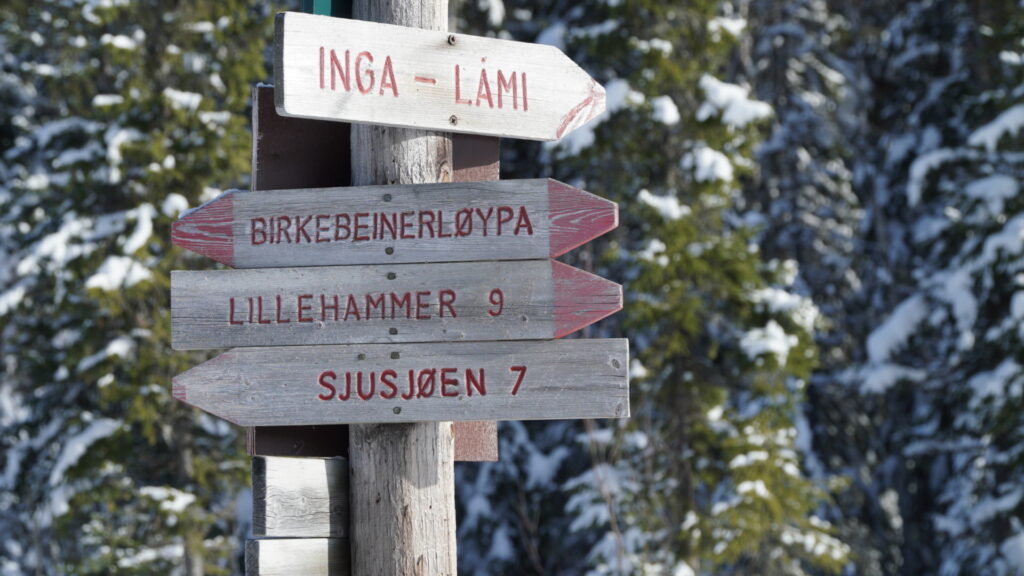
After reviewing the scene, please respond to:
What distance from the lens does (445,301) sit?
3.40 meters

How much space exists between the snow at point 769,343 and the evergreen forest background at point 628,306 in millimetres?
23

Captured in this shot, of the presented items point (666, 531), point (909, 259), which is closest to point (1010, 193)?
point (666, 531)

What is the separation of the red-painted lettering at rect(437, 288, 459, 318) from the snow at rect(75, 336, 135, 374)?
9324 mm

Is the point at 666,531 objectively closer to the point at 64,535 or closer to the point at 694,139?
the point at 694,139

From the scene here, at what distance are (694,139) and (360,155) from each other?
8.09 m

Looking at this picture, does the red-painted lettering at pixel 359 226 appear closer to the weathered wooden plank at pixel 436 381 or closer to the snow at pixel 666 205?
the weathered wooden plank at pixel 436 381

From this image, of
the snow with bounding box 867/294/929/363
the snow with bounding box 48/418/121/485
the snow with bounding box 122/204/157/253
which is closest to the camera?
the snow with bounding box 122/204/157/253

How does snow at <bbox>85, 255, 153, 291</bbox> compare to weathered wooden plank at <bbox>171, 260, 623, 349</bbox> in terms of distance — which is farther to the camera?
snow at <bbox>85, 255, 153, 291</bbox>

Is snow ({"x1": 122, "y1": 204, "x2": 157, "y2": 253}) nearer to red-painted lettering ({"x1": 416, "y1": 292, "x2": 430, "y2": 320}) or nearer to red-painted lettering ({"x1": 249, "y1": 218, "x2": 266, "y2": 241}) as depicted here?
red-painted lettering ({"x1": 249, "y1": 218, "x2": 266, "y2": 241})

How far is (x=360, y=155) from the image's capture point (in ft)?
11.9

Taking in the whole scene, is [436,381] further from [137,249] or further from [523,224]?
[137,249]

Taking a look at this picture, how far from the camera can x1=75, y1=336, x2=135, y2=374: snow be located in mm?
11992

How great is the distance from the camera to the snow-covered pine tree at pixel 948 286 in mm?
11945

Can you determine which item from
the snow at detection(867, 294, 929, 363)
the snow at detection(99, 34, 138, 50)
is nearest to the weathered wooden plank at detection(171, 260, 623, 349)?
the snow at detection(99, 34, 138, 50)
